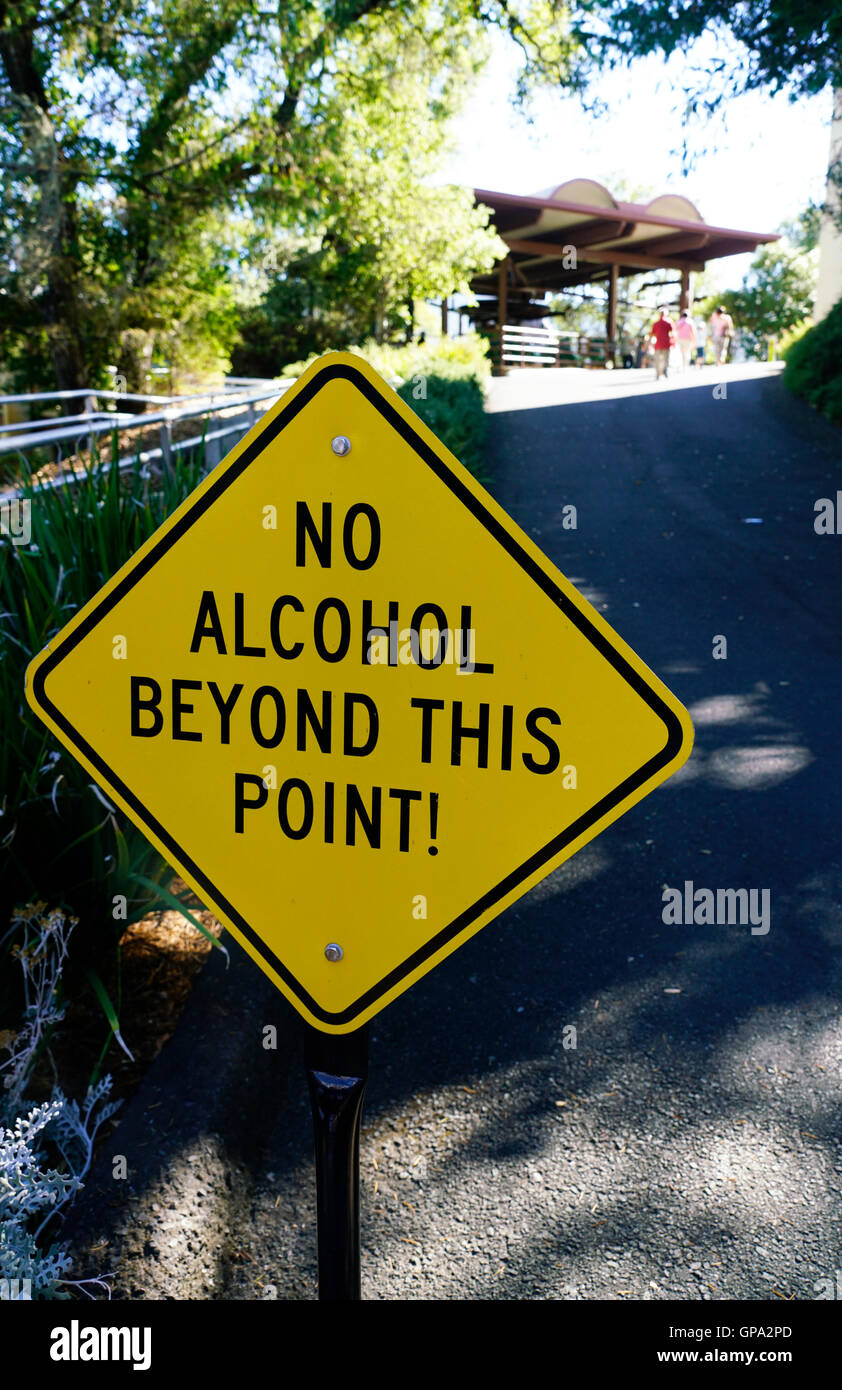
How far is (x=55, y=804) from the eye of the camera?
9.18ft

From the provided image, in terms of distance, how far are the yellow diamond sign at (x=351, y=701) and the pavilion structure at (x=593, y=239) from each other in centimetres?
2568

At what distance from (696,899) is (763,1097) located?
1116mm

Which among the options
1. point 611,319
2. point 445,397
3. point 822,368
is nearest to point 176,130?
point 445,397

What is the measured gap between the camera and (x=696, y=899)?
13.0 feet

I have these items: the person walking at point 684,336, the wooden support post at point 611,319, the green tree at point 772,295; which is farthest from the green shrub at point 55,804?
the green tree at point 772,295

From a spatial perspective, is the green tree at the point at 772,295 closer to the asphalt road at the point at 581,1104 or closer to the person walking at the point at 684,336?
the person walking at the point at 684,336

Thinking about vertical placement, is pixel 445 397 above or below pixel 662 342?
below

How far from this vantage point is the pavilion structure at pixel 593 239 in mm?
28281

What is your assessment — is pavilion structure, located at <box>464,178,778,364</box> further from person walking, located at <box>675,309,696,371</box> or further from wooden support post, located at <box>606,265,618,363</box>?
person walking, located at <box>675,309,696,371</box>

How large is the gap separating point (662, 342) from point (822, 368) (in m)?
5.28

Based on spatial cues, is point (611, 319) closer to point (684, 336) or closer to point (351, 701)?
point (684, 336)

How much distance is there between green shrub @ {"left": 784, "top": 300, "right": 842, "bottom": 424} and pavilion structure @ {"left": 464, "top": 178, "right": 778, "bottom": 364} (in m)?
9.28
